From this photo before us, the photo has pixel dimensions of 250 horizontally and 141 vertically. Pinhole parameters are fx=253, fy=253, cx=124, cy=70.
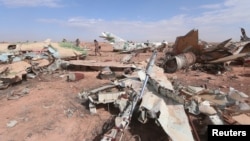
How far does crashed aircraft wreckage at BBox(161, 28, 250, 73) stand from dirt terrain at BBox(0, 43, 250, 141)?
2343mm

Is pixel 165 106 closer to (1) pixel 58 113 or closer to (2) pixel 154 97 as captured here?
(2) pixel 154 97

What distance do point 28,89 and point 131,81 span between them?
4212mm

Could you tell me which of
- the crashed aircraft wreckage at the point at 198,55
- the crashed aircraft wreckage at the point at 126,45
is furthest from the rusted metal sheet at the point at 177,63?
the crashed aircraft wreckage at the point at 126,45

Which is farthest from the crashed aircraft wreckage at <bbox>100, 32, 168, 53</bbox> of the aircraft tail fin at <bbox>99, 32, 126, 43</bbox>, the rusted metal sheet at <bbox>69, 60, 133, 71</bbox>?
the rusted metal sheet at <bbox>69, 60, 133, 71</bbox>

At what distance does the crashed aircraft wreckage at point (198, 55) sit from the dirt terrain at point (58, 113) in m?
2.34

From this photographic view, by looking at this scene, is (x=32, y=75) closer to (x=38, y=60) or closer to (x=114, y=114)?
(x=38, y=60)

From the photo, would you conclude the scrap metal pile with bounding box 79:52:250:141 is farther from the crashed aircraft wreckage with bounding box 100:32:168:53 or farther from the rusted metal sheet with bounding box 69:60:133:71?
the crashed aircraft wreckage with bounding box 100:32:168:53

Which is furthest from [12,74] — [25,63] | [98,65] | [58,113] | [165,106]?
[165,106]

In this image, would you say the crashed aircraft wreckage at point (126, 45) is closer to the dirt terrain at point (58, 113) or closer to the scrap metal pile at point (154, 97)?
the scrap metal pile at point (154, 97)

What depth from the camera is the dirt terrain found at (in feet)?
19.7

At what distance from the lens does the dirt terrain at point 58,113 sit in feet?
19.7

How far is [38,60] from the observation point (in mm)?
13055

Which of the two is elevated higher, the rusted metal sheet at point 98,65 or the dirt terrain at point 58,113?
the rusted metal sheet at point 98,65

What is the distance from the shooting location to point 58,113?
725cm
